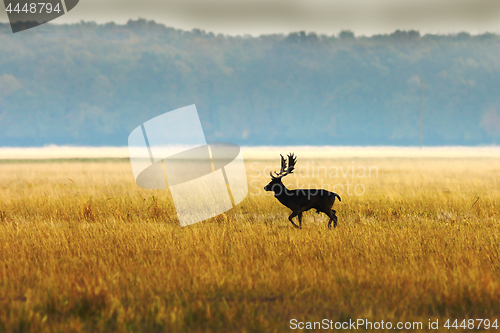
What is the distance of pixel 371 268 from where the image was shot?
21.4 ft

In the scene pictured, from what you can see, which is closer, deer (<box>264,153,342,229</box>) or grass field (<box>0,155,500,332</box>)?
grass field (<box>0,155,500,332</box>)

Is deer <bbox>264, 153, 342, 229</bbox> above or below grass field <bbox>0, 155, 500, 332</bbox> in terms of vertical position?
above

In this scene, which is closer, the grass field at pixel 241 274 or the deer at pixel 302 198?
the grass field at pixel 241 274

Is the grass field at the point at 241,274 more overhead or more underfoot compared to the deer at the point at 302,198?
more underfoot

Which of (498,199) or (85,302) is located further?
(498,199)

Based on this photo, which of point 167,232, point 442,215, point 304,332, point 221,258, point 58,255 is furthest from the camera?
point 442,215

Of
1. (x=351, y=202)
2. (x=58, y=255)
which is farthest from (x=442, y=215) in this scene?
(x=58, y=255)

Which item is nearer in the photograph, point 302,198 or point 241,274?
point 241,274

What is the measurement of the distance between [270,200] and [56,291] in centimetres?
978

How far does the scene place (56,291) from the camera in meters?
5.53

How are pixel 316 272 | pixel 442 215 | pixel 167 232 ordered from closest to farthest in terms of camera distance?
pixel 316 272 < pixel 167 232 < pixel 442 215

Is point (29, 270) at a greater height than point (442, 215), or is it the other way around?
point (29, 270)

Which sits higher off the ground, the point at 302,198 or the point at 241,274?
the point at 302,198

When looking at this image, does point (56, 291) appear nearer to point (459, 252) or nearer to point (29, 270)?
point (29, 270)
